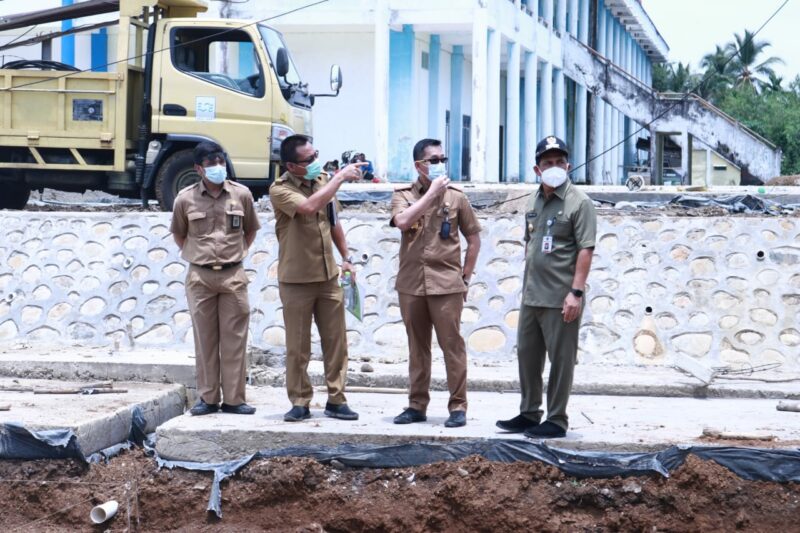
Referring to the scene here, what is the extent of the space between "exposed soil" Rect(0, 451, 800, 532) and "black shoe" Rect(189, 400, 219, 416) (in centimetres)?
62

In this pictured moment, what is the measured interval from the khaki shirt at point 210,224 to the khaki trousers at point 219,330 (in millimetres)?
105

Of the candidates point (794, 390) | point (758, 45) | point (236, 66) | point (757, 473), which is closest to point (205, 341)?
point (757, 473)

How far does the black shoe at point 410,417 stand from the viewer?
786cm

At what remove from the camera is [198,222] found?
833 cm

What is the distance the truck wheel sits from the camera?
14102mm

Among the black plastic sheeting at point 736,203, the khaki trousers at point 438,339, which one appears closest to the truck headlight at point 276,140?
the black plastic sheeting at point 736,203

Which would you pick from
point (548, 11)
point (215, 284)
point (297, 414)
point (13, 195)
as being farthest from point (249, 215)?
point (548, 11)

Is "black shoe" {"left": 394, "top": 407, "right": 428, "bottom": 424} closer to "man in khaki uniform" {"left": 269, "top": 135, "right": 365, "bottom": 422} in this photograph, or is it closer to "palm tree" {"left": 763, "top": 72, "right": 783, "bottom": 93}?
"man in khaki uniform" {"left": 269, "top": 135, "right": 365, "bottom": 422}

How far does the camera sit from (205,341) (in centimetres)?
832

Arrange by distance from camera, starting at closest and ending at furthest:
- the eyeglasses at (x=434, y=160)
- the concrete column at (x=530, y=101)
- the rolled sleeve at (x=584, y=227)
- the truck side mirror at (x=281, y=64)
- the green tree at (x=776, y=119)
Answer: the rolled sleeve at (x=584, y=227) < the eyeglasses at (x=434, y=160) < the truck side mirror at (x=281, y=64) < the concrete column at (x=530, y=101) < the green tree at (x=776, y=119)

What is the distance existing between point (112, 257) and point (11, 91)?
343cm

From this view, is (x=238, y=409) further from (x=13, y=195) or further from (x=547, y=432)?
(x=13, y=195)

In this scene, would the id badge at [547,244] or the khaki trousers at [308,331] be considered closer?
the id badge at [547,244]

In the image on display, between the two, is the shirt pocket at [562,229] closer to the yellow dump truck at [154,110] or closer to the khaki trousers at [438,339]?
the khaki trousers at [438,339]
